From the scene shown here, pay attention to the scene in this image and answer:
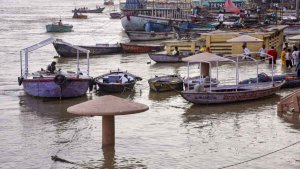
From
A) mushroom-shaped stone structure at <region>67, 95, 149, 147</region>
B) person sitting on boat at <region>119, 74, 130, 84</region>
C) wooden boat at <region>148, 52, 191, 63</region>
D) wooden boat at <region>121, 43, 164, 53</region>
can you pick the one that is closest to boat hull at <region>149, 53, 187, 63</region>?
wooden boat at <region>148, 52, 191, 63</region>

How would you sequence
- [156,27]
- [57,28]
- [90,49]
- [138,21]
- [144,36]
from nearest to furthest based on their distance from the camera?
[90,49] < [144,36] < [156,27] < [138,21] < [57,28]

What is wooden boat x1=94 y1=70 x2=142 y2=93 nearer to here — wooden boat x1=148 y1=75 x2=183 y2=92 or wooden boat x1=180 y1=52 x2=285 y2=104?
wooden boat x1=148 y1=75 x2=183 y2=92

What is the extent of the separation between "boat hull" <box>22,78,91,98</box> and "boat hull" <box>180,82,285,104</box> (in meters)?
5.09

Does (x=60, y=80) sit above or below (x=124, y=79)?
above

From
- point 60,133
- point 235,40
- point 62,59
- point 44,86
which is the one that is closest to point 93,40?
point 62,59

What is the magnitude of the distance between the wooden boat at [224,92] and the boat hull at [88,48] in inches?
724

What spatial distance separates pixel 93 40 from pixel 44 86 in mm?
32333

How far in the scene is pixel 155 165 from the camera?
50.4 feet

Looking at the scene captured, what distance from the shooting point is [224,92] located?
22.0 metres

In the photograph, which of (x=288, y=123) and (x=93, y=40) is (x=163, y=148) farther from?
(x=93, y=40)

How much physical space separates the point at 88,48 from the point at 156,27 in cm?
1832

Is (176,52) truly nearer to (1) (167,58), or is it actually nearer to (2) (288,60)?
(1) (167,58)

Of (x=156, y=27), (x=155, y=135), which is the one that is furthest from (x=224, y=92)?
(x=156, y=27)

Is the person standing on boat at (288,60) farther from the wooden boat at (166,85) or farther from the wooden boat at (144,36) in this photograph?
the wooden boat at (144,36)
